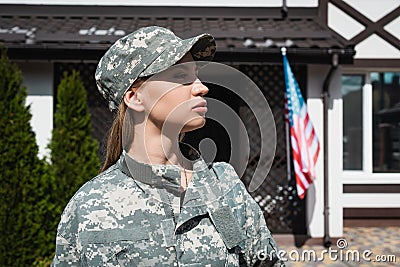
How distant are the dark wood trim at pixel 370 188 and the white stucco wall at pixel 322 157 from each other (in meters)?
1.39

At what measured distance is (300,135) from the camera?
6.59m

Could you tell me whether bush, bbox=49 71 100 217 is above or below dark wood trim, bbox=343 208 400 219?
above

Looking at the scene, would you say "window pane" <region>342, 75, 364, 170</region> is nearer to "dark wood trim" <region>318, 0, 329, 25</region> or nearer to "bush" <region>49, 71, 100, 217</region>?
"dark wood trim" <region>318, 0, 329, 25</region>

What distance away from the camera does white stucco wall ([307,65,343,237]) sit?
23.6 feet

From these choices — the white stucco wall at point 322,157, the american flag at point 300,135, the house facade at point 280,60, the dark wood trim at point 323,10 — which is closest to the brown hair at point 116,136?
the house facade at point 280,60

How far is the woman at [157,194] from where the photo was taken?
1.49 metres

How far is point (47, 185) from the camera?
5.27m

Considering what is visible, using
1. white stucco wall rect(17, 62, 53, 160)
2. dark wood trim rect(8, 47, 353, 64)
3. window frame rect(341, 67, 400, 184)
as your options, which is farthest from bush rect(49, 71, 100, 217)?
window frame rect(341, 67, 400, 184)

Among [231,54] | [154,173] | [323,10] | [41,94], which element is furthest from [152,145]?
[323,10]

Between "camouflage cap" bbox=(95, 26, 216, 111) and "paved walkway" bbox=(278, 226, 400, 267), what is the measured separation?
499cm

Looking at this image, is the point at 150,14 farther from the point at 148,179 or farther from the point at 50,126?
the point at 148,179

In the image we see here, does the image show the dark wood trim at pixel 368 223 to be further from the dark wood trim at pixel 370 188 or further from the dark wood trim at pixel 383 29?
the dark wood trim at pixel 383 29

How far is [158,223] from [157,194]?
0.29 ft

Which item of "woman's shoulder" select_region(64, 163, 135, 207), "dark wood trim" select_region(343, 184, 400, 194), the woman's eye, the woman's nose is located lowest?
"dark wood trim" select_region(343, 184, 400, 194)
